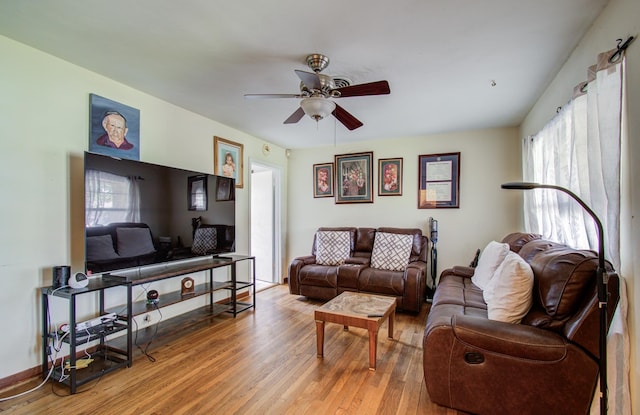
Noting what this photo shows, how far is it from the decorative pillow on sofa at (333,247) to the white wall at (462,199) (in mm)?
529

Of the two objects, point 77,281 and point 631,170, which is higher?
point 631,170

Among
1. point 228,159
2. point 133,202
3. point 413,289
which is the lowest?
point 413,289

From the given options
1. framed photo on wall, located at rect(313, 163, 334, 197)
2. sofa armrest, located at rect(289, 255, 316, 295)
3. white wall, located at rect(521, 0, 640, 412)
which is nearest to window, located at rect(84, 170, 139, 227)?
sofa armrest, located at rect(289, 255, 316, 295)

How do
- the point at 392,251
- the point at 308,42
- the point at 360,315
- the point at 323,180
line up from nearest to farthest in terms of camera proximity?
the point at 308,42 < the point at 360,315 < the point at 392,251 < the point at 323,180

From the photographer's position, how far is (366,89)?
2166 mm

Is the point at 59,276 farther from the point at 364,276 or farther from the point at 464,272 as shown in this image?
the point at 464,272

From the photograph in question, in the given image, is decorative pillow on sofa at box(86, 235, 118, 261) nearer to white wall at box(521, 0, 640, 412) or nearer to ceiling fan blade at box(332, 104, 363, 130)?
ceiling fan blade at box(332, 104, 363, 130)

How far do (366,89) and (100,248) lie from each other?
2.42 meters

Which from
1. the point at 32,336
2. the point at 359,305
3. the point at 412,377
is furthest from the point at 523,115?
the point at 32,336

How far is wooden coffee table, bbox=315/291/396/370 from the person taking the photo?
2350 mm

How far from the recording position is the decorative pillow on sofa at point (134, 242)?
2.50m

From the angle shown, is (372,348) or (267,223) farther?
(267,223)

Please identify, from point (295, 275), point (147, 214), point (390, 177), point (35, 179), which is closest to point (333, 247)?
point (295, 275)

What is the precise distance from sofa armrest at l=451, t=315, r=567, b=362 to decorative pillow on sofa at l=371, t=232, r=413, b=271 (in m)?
2.19
